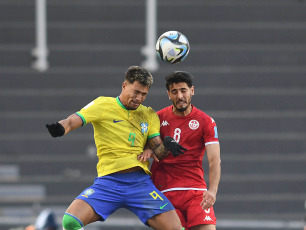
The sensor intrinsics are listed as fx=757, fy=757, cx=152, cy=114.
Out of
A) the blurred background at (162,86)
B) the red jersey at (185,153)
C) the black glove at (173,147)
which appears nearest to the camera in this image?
the black glove at (173,147)

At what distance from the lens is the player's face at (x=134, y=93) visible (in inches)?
295

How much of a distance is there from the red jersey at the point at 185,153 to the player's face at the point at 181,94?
0.64 ft

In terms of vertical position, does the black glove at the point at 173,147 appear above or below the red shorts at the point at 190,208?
above

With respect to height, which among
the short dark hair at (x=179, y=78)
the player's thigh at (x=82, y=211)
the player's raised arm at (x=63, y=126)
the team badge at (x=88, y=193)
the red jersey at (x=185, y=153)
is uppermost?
the short dark hair at (x=179, y=78)

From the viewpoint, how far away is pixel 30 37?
15.7 metres

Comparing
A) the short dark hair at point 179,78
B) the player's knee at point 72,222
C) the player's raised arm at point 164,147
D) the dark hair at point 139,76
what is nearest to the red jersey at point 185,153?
the player's raised arm at point 164,147

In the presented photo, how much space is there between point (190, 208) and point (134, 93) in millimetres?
1316

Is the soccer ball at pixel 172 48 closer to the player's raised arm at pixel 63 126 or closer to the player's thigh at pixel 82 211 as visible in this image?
the player's raised arm at pixel 63 126

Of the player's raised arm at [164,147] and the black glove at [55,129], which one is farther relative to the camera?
the player's raised arm at [164,147]

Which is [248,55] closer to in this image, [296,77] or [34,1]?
[296,77]

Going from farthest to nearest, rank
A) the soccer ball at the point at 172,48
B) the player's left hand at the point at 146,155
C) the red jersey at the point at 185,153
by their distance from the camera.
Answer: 1. the soccer ball at the point at 172,48
2. the red jersey at the point at 185,153
3. the player's left hand at the point at 146,155

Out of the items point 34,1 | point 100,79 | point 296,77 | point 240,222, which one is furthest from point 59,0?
point 240,222

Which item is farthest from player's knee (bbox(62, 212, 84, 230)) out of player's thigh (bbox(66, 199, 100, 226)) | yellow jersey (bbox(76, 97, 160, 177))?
yellow jersey (bbox(76, 97, 160, 177))

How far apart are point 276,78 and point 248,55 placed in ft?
2.46
